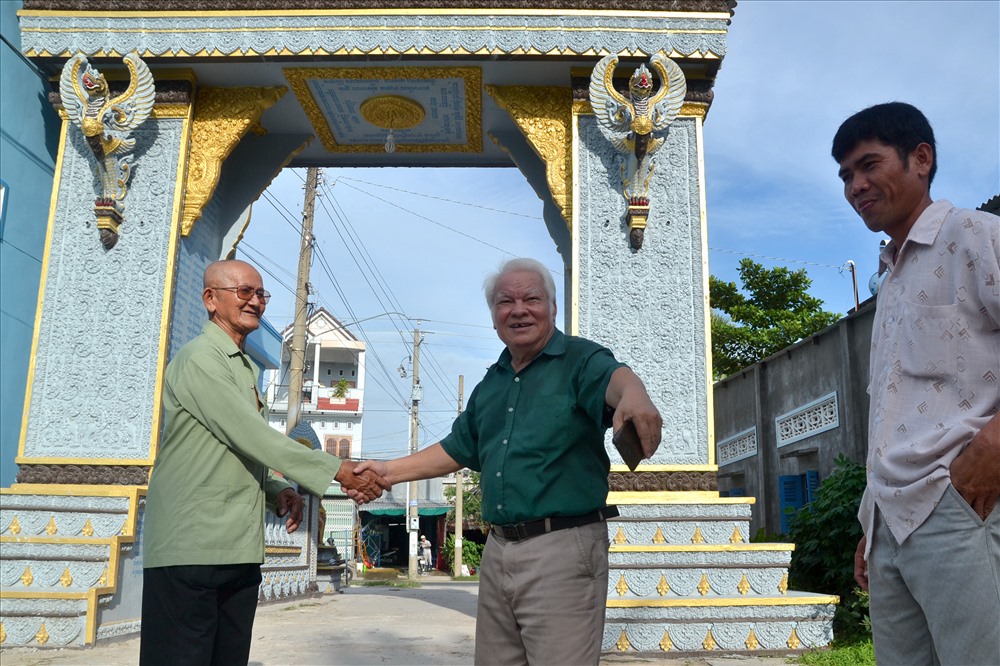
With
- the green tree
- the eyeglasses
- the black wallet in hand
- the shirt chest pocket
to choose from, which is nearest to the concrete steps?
the eyeglasses

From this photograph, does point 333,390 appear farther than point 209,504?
Yes

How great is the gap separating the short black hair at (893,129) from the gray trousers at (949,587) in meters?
0.78

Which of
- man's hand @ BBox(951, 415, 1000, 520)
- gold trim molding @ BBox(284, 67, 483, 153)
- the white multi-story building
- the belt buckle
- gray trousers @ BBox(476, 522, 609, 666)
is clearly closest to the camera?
man's hand @ BBox(951, 415, 1000, 520)

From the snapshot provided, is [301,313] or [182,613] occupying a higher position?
[301,313]

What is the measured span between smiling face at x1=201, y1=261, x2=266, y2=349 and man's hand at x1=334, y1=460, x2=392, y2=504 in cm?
57

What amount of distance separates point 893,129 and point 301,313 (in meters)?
12.4

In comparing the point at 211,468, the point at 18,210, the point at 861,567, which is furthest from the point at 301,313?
the point at 861,567

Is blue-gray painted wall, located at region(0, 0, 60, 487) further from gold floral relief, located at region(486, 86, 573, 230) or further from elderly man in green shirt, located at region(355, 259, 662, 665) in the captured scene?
elderly man in green shirt, located at region(355, 259, 662, 665)

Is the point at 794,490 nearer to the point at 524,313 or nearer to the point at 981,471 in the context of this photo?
the point at 524,313

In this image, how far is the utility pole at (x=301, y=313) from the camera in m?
13.0

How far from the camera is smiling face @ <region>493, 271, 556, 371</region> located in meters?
2.19

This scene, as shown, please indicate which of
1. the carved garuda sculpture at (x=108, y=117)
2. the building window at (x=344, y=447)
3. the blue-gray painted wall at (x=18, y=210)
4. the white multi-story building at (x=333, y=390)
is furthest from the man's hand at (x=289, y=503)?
the building window at (x=344, y=447)

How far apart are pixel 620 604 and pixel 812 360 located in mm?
5930

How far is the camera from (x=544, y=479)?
201 centimetres
